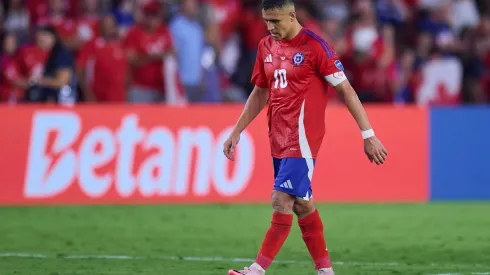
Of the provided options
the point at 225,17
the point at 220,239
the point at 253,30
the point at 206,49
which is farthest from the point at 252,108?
the point at 225,17

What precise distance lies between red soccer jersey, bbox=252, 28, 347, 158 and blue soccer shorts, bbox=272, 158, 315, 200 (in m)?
0.05

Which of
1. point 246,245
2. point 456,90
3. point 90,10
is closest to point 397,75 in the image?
point 456,90

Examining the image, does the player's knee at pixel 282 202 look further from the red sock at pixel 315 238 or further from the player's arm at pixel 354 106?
the player's arm at pixel 354 106

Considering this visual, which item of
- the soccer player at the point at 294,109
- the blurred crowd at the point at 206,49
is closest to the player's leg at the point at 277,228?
the soccer player at the point at 294,109

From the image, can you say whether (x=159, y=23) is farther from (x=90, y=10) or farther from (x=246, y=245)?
(x=246, y=245)

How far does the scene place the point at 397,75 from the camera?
18312mm

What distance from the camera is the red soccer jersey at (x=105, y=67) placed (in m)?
16.0

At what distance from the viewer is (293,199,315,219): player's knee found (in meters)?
7.65

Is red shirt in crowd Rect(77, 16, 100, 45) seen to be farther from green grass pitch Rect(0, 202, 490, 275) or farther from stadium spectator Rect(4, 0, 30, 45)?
green grass pitch Rect(0, 202, 490, 275)

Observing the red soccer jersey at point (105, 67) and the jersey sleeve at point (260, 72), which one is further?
the red soccer jersey at point (105, 67)

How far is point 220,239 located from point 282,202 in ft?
11.5

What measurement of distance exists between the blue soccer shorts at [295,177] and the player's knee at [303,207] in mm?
77

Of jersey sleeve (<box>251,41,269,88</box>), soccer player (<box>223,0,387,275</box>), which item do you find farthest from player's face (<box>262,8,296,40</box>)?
jersey sleeve (<box>251,41,269,88</box>)

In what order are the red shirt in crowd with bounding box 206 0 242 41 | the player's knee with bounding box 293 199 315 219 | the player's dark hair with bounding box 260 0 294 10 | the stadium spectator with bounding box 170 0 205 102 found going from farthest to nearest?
the red shirt in crowd with bounding box 206 0 242 41, the stadium spectator with bounding box 170 0 205 102, the player's knee with bounding box 293 199 315 219, the player's dark hair with bounding box 260 0 294 10
